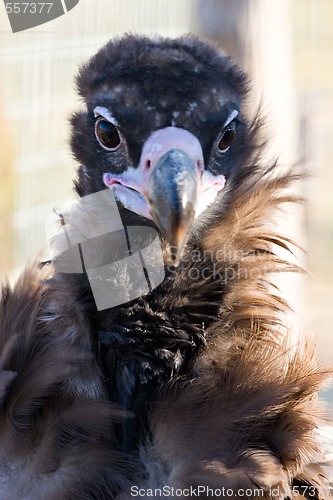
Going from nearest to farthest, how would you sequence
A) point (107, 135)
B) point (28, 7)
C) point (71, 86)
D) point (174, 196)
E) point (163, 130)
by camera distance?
point (174, 196)
point (163, 130)
point (107, 135)
point (71, 86)
point (28, 7)

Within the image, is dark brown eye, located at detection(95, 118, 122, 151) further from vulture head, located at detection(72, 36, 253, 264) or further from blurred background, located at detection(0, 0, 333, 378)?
blurred background, located at detection(0, 0, 333, 378)

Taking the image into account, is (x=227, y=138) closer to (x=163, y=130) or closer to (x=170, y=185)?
(x=163, y=130)

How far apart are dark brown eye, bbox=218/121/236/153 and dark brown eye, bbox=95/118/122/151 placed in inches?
8.7

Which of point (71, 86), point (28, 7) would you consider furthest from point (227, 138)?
point (28, 7)

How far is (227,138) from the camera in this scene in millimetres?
1885

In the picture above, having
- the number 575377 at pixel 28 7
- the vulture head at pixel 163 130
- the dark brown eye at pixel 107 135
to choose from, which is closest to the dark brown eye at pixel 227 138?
the vulture head at pixel 163 130

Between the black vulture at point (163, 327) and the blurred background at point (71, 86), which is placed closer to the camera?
the black vulture at point (163, 327)

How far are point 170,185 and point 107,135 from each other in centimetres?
32

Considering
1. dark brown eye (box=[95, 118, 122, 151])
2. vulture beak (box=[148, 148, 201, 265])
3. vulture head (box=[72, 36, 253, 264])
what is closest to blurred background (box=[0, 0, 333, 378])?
vulture head (box=[72, 36, 253, 264])

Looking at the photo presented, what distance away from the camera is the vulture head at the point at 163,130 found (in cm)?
163

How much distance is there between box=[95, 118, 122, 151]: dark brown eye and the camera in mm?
1825

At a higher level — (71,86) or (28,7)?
(28,7)

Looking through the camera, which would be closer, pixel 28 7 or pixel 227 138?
pixel 227 138

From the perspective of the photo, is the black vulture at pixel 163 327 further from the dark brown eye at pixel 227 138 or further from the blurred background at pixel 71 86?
the blurred background at pixel 71 86
